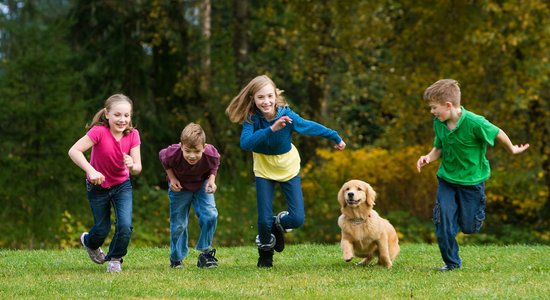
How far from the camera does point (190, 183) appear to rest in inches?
394

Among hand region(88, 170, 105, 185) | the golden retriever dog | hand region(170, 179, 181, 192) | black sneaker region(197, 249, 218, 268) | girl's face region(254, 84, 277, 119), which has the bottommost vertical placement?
black sneaker region(197, 249, 218, 268)

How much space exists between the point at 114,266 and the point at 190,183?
115 centimetres

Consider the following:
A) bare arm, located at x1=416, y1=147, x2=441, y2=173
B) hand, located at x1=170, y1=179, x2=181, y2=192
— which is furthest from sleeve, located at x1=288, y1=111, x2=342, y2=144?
hand, located at x1=170, y1=179, x2=181, y2=192

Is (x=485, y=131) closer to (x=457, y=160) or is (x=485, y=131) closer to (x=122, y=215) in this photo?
(x=457, y=160)

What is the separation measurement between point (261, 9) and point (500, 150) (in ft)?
24.9

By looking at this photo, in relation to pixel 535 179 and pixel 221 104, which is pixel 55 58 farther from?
pixel 535 179

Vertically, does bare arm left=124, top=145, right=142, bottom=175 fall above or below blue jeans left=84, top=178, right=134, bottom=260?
above

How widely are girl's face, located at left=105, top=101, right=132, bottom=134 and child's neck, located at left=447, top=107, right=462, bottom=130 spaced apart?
3.20m

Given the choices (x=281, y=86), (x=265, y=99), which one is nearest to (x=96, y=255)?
(x=265, y=99)

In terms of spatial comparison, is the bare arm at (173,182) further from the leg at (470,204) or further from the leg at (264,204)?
the leg at (470,204)

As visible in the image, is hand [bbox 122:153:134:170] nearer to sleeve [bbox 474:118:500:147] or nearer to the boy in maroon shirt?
the boy in maroon shirt

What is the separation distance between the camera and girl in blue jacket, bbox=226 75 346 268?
9797mm

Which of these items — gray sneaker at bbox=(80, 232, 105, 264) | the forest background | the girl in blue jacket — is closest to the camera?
the girl in blue jacket

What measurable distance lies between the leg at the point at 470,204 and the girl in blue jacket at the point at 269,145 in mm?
1566
